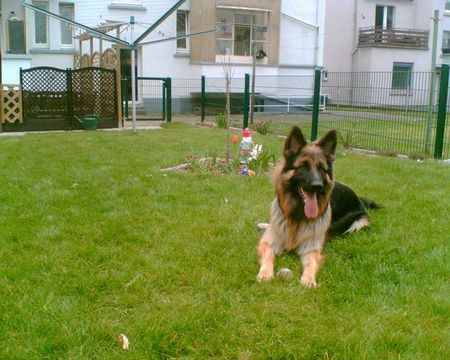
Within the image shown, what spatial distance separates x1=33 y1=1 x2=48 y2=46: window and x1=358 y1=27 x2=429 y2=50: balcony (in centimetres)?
1751

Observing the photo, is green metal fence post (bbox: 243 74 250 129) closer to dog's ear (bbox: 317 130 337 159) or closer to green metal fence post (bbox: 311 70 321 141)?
green metal fence post (bbox: 311 70 321 141)

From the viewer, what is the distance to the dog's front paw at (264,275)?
3.85m

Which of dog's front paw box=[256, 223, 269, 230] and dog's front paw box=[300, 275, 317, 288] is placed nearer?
dog's front paw box=[300, 275, 317, 288]

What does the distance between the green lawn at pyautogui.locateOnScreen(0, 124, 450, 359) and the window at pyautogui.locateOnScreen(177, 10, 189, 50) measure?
55.7 ft

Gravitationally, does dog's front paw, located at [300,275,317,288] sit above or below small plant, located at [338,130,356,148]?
below

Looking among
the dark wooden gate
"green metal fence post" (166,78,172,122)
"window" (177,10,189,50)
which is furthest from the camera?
"window" (177,10,189,50)

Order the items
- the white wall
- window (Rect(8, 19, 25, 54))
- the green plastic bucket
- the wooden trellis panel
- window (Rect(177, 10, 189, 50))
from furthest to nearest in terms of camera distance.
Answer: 1. window (Rect(177, 10, 189, 50))
2. window (Rect(8, 19, 25, 54))
3. the white wall
4. the green plastic bucket
5. the wooden trellis panel

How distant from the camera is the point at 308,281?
12.6ft

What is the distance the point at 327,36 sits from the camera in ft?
103

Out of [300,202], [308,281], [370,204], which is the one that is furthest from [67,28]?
[308,281]

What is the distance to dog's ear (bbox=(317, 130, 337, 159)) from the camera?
14.1ft

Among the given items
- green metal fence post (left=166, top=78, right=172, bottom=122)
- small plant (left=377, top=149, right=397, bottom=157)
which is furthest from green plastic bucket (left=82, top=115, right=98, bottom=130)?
small plant (left=377, top=149, right=397, bottom=157)

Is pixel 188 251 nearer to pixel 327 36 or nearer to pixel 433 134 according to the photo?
pixel 433 134

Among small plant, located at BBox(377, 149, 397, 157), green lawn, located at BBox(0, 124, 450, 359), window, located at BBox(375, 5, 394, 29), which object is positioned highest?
window, located at BBox(375, 5, 394, 29)
